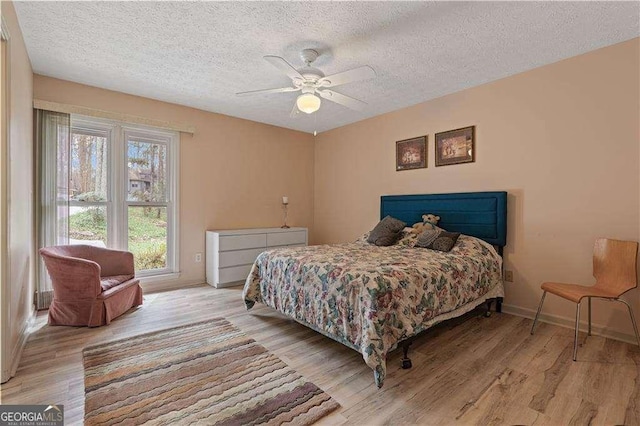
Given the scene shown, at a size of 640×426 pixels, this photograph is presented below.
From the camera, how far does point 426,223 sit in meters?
3.62

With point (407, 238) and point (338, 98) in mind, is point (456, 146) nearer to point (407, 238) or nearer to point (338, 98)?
point (407, 238)

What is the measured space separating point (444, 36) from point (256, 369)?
3028mm

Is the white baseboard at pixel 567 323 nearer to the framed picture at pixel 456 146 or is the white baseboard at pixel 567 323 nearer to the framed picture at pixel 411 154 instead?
the framed picture at pixel 456 146

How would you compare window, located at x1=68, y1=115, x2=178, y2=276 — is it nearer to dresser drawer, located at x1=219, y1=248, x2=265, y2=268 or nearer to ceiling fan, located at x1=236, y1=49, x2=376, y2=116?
dresser drawer, located at x1=219, y1=248, x2=265, y2=268

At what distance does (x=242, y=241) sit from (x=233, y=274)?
490 mm

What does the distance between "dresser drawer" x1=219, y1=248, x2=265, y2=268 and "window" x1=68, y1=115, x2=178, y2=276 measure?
2.34 ft

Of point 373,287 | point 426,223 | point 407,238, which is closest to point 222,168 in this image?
point 407,238

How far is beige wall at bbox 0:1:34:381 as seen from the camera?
2.01m

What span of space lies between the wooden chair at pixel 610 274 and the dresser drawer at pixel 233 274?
358 centimetres

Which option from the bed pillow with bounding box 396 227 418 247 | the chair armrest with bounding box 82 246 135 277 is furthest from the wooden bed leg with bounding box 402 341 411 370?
the chair armrest with bounding box 82 246 135 277

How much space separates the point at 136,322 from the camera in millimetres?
2918

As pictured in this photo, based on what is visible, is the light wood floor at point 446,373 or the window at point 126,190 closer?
the light wood floor at point 446,373

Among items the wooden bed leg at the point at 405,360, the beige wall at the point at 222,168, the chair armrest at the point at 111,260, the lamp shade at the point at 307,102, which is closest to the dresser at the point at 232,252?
the beige wall at the point at 222,168

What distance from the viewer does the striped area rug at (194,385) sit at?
1640mm
